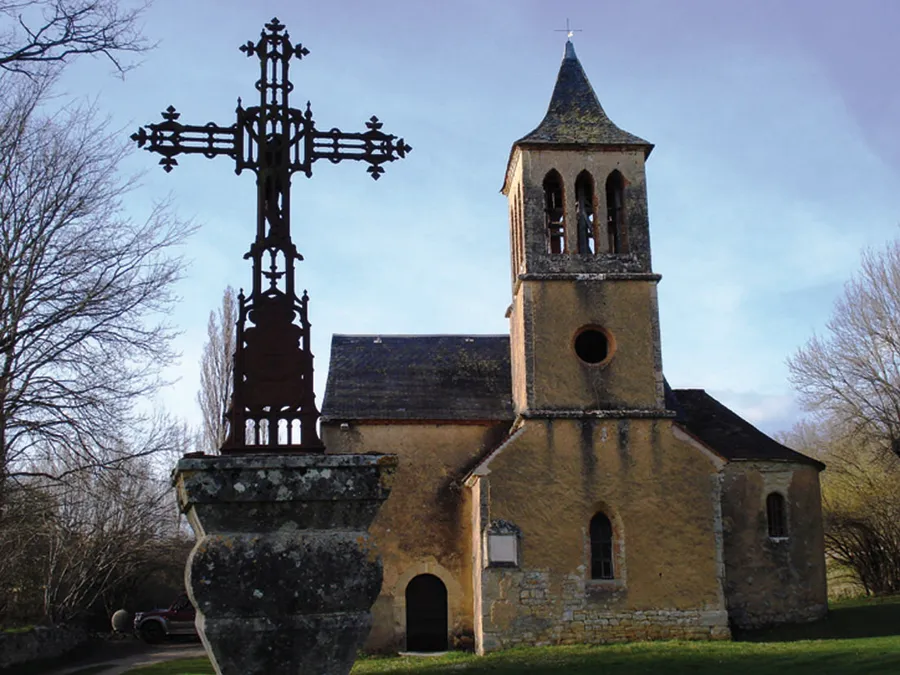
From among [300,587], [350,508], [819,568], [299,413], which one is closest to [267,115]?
[299,413]

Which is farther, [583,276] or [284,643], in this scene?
[583,276]

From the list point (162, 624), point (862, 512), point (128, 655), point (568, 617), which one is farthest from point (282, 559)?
point (862, 512)

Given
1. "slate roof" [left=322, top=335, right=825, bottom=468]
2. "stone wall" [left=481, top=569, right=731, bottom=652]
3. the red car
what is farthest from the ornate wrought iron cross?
the red car

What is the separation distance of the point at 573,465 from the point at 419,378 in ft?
18.0

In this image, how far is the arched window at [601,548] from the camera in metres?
20.1

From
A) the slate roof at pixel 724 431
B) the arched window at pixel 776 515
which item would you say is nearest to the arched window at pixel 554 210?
the slate roof at pixel 724 431

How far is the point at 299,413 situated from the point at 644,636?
664 inches

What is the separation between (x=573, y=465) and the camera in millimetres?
20281

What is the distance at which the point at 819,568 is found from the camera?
877 inches

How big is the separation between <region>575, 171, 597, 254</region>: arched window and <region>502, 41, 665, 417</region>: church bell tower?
1.0 inches

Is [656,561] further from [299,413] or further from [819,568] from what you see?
[299,413]

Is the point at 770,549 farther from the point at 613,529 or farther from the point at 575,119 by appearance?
the point at 575,119

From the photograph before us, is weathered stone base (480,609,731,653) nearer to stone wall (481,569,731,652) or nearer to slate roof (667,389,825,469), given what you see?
stone wall (481,569,731,652)

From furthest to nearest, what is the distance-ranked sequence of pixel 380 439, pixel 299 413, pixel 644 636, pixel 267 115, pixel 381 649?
pixel 380 439
pixel 381 649
pixel 644 636
pixel 267 115
pixel 299 413
